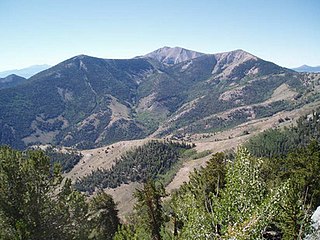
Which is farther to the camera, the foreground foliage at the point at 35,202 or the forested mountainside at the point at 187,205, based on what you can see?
the foreground foliage at the point at 35,202

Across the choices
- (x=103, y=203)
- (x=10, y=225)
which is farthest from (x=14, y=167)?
(x=103, y=203)

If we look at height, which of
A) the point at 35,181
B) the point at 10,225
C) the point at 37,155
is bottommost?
the point at 10,225

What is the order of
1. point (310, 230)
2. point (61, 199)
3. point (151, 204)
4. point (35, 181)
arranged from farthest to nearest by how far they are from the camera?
point (151, 204)
point (61, 199)
point (35, 181)
point (310, 230)

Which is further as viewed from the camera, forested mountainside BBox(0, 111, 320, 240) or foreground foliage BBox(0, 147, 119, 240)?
foreground foliage BBox(0, 147, 119, 240)

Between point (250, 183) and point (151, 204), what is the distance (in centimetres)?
3829

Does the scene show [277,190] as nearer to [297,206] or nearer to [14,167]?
[297,206]

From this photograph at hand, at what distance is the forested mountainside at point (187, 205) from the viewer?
1888 cm

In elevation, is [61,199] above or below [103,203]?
above

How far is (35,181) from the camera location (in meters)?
36.4

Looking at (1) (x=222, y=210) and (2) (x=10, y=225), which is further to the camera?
(2) (x=10, y=225)

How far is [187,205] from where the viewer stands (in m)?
20.7

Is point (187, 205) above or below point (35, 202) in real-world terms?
above

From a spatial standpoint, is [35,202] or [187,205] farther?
[35,202]

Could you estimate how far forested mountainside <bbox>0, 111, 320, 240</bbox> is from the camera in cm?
1888
